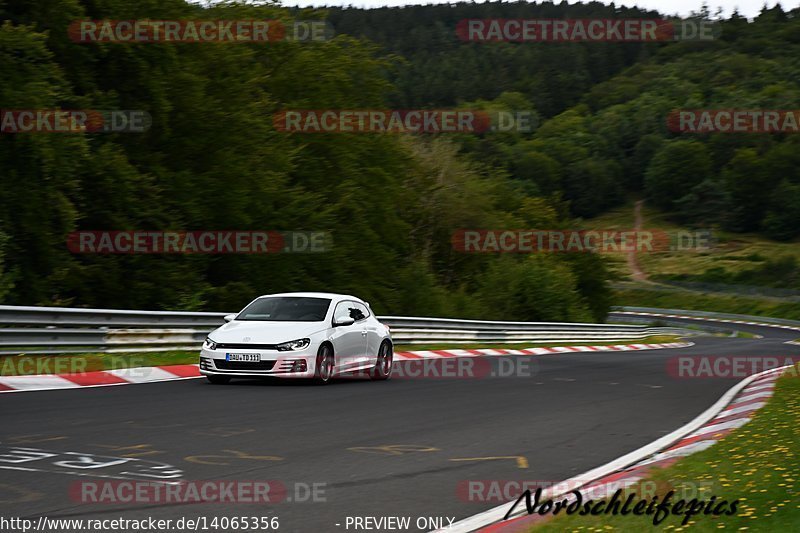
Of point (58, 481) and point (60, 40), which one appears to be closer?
point (58, 481)

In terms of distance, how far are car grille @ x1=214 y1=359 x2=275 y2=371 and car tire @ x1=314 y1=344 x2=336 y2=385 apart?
0.79 m

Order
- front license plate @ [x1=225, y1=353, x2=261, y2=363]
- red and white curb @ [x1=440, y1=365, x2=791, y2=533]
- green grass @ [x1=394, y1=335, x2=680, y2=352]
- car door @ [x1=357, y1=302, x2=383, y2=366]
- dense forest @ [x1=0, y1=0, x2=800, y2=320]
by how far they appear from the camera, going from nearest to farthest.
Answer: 1. red and white curb @ [x1=440, y1=365, x2=791, y2=533]
2. front license plate @ [x1=225, y1=353, x2=261, y2=363]
3. car door @ [x1=357, y1=302, x2=383, y2=366]
4. dense forest @ [x1=0, y1=0, x2=800, y2=320]
5. green grass @ [x1=394, y1=335, x2=680, y2=352]

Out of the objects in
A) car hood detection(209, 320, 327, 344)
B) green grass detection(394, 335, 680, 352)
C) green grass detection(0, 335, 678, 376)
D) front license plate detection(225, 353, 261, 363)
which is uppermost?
Answer: car hood detection(209, 320, 327, 344)

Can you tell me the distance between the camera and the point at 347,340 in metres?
16.9

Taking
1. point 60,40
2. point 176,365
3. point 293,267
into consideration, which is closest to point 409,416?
point 176,365

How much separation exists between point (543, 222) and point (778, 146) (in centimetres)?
9685

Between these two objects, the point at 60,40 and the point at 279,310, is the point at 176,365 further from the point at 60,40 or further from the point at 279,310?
the point at 60,40

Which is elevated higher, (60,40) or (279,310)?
(60,40)

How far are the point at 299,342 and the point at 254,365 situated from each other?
0.71 metres

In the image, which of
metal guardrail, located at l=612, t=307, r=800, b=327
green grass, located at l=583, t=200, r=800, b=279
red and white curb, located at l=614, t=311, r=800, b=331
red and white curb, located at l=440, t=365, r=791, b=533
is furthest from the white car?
green grass, located at l=583, t=200, r=800, b=279

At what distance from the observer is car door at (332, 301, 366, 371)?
16625 millimetres

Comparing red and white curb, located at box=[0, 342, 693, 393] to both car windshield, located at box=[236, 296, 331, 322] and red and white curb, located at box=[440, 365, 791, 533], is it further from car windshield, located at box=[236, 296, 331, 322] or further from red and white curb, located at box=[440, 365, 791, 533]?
red and white curb, located at box=[440, 365, 791, 533]

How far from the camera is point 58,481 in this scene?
279 inches

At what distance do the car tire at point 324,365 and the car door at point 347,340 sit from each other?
0.12 metres
